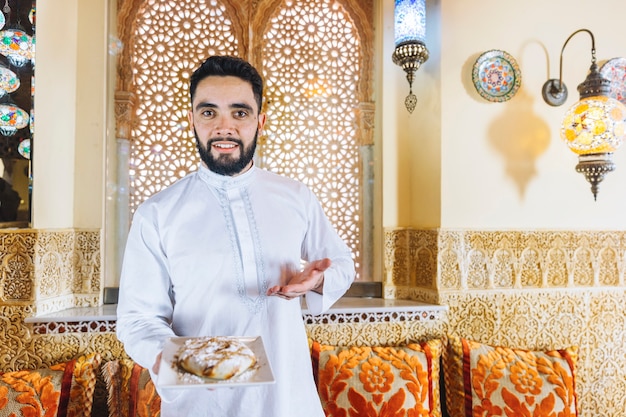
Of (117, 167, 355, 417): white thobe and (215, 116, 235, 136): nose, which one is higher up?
(215, 116, 235, 136): nose

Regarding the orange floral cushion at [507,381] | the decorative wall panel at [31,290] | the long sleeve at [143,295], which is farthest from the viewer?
the orange floral cushion at [507,381]

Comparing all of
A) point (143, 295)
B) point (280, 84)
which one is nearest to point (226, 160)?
point (143, 295)

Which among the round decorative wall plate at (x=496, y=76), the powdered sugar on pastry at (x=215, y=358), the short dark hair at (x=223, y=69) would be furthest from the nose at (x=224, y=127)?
the round decorative wall plate at (x=496, y=76)

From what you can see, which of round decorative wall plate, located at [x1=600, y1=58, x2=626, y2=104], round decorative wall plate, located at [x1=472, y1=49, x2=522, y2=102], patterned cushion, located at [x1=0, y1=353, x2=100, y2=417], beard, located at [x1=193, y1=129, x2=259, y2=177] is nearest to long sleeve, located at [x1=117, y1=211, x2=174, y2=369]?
beard, located at [x1=193, y1=129, x2=259, y2=177]

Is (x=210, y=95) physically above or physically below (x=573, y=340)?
above

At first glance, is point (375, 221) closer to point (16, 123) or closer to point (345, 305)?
point (345, 305)

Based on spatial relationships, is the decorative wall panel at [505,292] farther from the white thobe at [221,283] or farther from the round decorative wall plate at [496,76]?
the white thobe at [221,283]

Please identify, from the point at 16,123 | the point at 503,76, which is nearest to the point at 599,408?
the point at 503,76

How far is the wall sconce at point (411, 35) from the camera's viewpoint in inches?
84.7

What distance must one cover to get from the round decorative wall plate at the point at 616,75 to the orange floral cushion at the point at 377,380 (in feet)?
6.07

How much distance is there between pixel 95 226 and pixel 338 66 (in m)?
1.65

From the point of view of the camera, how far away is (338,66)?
8.05ft

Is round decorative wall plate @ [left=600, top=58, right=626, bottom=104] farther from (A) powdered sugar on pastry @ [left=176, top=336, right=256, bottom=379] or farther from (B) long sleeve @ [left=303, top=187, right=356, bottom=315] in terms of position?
(A) powdered sugar on pastry @ [left=176, top=336, right=256, bottom=379]

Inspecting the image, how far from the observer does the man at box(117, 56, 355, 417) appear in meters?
1.23
